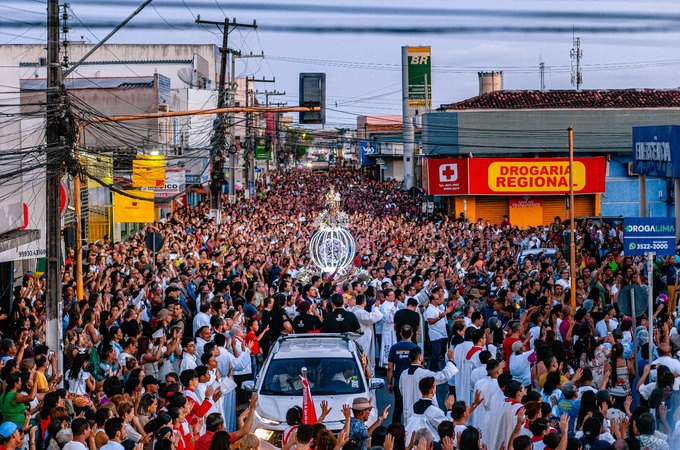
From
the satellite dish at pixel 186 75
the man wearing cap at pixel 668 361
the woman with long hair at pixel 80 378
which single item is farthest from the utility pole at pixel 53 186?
the satellite dish at pixel 186 75

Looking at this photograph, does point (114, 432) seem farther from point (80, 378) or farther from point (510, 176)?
point (510, 176)

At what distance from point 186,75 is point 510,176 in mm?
27642

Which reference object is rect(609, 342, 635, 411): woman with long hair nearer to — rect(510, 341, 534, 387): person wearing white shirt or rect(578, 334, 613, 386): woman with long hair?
rect(578, 334, 613, 386): woman with long hair

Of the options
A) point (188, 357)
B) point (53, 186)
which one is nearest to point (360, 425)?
point (188, 357)

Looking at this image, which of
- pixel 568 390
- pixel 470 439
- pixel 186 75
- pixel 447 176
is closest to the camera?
pixel 470 439

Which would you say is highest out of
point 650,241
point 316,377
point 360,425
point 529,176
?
point 529,176

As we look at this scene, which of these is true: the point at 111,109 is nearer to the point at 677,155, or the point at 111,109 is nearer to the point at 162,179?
the point at 162,179

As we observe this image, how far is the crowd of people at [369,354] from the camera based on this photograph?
984 cm

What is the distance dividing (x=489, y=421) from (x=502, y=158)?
4354 centimetres

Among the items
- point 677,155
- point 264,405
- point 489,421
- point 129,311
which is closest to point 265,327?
point 129,311

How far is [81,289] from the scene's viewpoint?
20.2 meters

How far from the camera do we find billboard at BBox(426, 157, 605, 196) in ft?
176

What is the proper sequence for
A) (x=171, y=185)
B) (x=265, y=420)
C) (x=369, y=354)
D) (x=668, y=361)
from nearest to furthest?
(x=265, y=420), (x=668, y=361), (x=369, y=354), (x=171, y=185)

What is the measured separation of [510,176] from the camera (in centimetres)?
5388
